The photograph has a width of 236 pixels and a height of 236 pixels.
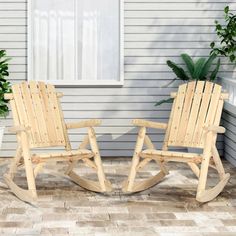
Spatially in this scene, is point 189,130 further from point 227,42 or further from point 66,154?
point 227,42

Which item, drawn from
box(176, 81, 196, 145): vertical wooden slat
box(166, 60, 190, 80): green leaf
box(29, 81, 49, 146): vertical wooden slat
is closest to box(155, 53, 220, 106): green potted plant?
box(166, 60, 190, 80): green leaf

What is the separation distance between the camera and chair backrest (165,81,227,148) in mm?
5617

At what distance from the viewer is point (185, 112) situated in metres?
5.80

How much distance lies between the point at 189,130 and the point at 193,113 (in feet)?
0.52

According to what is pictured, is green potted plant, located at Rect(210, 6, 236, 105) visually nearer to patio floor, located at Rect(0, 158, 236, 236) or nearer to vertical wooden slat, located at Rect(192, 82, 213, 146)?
vertical wooden slat, located at Rect(192, 82, 213, 146)

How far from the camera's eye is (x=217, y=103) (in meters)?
5.61

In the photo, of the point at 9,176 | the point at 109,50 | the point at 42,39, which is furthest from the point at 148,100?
the point at 9,176

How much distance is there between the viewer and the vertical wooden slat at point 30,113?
567 cm

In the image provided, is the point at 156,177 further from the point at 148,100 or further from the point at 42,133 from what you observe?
the point at 148,100

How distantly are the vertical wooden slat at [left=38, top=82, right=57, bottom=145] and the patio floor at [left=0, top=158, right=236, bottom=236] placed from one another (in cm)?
43

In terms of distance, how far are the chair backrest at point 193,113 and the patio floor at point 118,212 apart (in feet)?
1.43

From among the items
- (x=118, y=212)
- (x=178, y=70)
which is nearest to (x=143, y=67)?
(x=178, y=70)

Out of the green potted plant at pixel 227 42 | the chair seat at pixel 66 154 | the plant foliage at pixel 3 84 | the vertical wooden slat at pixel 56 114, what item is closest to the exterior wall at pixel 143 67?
Result: the green potted plant at pixel 227 42

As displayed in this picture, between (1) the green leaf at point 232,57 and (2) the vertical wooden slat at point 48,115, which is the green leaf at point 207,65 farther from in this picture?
(2) the vertical wooden slat at point 48,115
